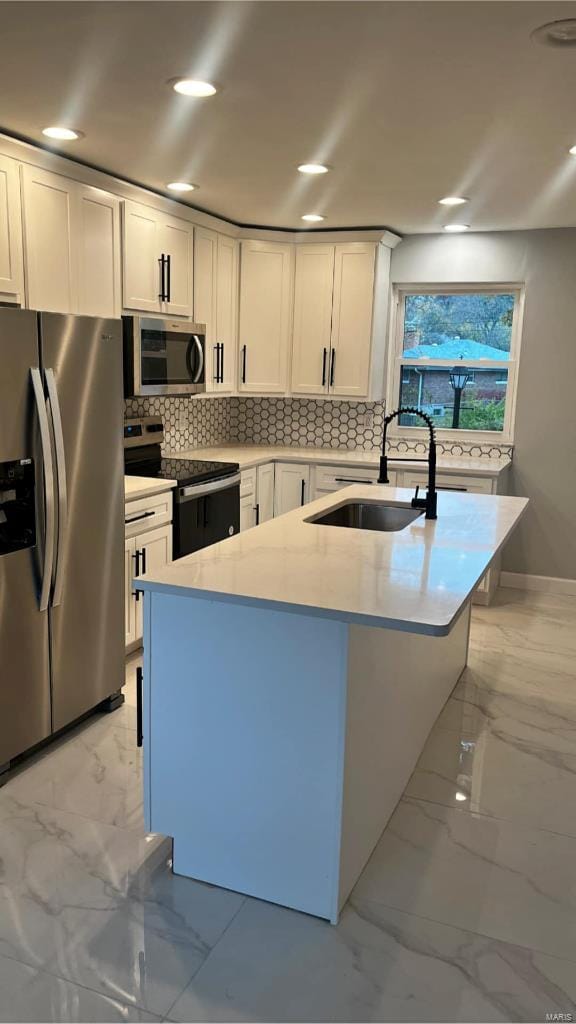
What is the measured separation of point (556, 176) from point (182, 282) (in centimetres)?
210

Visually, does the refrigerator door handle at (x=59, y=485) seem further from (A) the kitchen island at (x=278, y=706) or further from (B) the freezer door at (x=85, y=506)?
(A) the kitchen island at (x=278, y=706)

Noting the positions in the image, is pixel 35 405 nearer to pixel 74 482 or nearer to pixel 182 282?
pixel 74 482

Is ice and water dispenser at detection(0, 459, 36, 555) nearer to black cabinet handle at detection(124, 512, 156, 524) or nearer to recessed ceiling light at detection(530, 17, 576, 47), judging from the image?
black cabinet handle at detection(124, 512, 156, 524)

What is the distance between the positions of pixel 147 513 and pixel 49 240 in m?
1.31

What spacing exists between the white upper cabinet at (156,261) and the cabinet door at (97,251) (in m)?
0.09

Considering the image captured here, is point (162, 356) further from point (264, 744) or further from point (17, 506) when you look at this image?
point (264, 744)

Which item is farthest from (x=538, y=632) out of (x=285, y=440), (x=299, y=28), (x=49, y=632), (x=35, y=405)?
(x=299, y=28)

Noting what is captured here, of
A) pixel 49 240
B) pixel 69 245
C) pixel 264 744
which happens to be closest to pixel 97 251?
pixel 69 245

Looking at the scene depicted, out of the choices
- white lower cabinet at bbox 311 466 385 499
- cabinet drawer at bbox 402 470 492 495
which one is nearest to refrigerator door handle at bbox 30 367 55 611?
white lower cabinet at bbox 311 466 385 499

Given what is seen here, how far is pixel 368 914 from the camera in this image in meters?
2.15

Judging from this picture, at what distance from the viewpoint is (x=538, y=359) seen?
5180 mm

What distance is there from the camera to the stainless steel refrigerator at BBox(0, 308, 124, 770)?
8.84 feet

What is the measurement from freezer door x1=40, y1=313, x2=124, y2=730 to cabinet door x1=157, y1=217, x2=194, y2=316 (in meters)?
1.41

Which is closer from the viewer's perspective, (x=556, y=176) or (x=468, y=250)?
(x=556, y=176)
